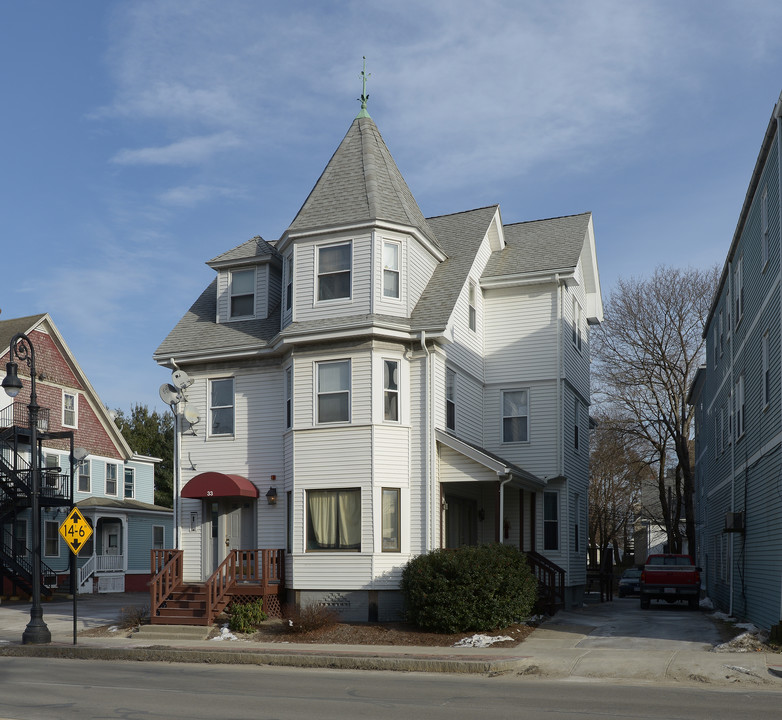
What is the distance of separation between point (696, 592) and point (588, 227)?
37.1 feet

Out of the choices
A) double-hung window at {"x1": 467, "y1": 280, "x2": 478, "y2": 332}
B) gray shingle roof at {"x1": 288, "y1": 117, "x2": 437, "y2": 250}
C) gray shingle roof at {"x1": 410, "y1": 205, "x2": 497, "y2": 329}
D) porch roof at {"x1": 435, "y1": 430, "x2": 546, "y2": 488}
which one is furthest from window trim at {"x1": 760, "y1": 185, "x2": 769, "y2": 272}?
gray shingle roof at {"x1": 288, "y1": 117, "x2": 437, "y2": 250}

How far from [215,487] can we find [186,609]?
9.03 feet

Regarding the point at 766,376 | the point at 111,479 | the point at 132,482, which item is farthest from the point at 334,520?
the point at 132,482

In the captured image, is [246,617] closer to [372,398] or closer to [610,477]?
[372,398]

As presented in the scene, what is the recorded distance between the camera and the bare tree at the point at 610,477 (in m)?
45.0

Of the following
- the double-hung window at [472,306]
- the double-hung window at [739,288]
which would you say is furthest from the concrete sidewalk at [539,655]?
the double-hung window at [472,306]

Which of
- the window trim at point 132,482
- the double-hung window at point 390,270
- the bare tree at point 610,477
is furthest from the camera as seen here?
the bare tree at point 610,477

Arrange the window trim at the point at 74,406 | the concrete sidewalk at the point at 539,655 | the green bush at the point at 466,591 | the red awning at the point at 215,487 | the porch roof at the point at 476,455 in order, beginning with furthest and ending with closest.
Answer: the window trim at the point at 74,406 → the red awning at the point at 215,487 → the porch roof at the point at 476,455 → the green bush at the point at 466,591 → the concrete sidewalk at the point at 539,655

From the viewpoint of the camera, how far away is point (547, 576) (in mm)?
23172

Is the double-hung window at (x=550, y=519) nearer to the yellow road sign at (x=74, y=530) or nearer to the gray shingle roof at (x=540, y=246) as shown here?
the gray shingle roof at (x=540, y=246)

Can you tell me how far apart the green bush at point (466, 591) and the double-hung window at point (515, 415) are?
5.88 metres

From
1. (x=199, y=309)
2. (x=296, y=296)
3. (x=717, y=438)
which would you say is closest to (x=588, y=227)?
(x=717, y=438)

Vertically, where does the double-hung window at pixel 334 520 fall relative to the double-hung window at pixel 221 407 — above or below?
below

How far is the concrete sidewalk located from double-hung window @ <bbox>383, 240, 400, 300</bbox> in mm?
8074
